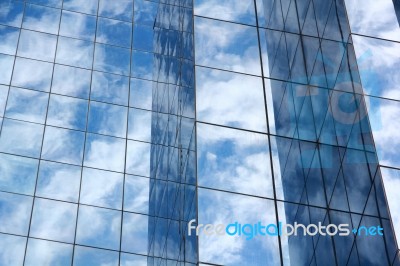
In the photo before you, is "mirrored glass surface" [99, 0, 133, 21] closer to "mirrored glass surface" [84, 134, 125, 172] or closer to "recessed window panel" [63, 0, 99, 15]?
"recessed window panel" [63, 0, 99, 15]

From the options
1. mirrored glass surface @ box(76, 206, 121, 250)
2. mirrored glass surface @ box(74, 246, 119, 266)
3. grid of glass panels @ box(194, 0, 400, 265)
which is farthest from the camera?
mirrored glass surface @ box(76, 206, 121, 250)

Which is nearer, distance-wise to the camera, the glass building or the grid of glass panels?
the grid of glass panels

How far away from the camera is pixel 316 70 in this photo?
78.5ft

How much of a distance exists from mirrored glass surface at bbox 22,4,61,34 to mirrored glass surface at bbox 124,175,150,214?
39.7 feet

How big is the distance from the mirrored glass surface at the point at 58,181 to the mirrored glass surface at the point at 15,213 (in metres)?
1.06

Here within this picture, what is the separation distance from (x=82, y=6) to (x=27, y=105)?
9.48 m

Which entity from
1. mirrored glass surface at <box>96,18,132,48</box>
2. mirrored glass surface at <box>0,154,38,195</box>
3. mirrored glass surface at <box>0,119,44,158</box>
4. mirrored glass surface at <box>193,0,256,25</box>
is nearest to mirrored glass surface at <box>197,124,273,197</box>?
mirrored glass surface at <box>193,0,256,25</box>

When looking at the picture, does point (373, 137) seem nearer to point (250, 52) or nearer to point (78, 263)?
point (250, 52)

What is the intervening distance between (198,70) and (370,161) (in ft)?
26.0

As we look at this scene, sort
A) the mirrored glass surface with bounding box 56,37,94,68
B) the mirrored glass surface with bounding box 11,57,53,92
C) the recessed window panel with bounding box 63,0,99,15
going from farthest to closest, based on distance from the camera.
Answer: the recessed window panel with bounding box 63,0,99,15
the mirrored glass surface with bounding box 56,37,94,68
the mirrored glass surface with bounding box 11,57,53,92

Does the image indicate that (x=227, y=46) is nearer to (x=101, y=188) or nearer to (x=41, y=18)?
(x=101, y=188)

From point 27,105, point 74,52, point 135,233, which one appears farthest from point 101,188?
point 74,52

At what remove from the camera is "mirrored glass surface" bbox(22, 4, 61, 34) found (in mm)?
46938

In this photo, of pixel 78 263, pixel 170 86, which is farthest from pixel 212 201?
pixel 78 263
